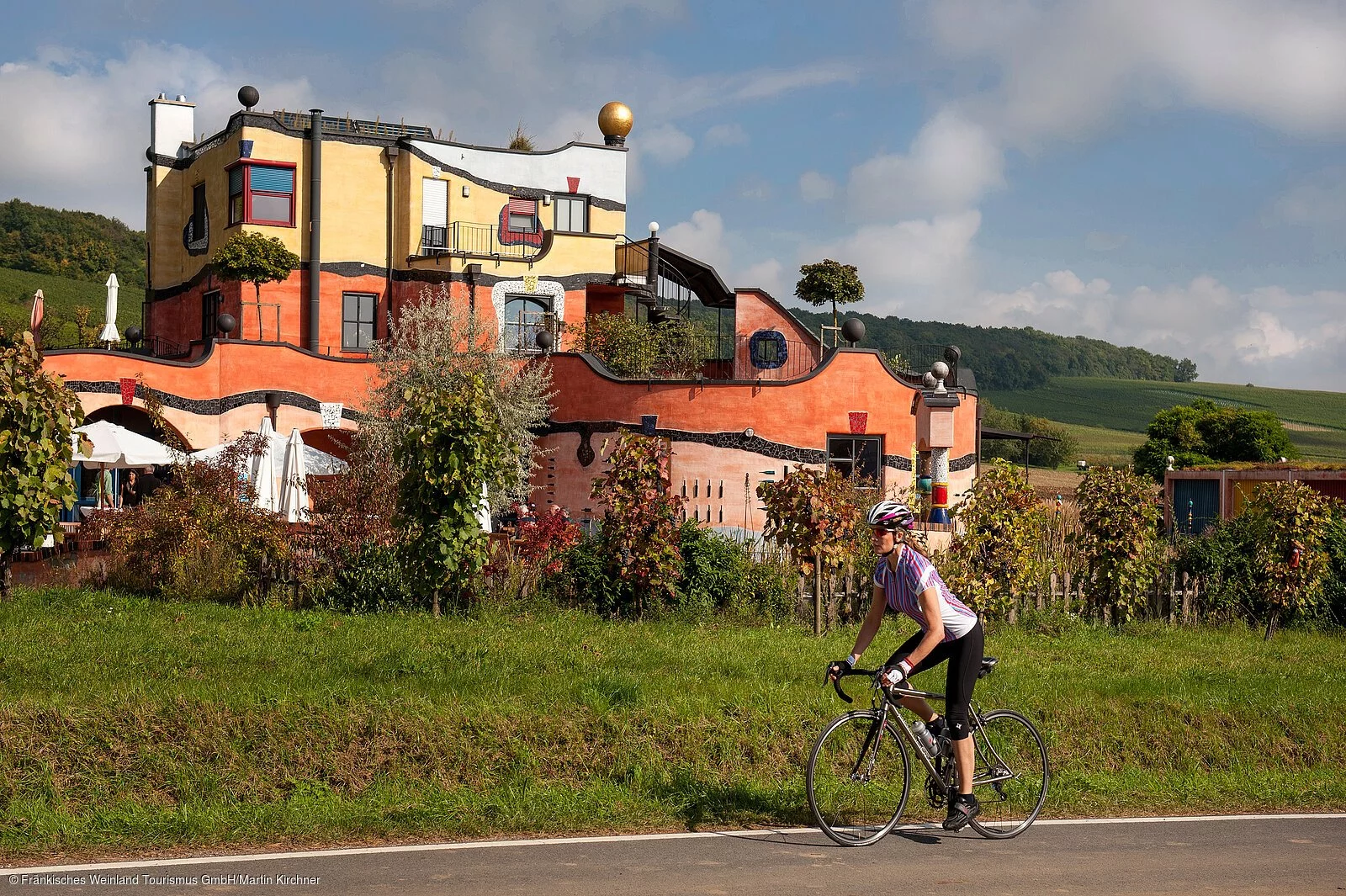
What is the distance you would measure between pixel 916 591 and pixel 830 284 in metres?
30.0

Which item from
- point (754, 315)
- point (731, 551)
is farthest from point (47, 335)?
point (731, 551)

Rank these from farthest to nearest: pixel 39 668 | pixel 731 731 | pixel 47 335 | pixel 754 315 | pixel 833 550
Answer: pixel 47 335, pixel 754 315, pixel 833 550, pixel 39 668, pixel 731 731

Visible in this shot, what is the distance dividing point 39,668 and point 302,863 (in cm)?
520

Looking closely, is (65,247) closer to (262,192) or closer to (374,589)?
(262,192)

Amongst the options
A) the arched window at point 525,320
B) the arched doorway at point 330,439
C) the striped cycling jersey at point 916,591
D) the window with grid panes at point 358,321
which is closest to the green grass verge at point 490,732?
the striped cycling jersey at point 916,591

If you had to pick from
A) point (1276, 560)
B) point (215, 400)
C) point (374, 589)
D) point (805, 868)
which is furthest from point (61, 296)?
point (805, 868)

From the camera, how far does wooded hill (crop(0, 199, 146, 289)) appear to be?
80.8 m

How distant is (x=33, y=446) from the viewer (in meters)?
14.4

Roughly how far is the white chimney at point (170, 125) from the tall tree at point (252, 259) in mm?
6734

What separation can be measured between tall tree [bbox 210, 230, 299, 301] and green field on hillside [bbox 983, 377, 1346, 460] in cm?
7749

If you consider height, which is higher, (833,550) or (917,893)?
(833,550)

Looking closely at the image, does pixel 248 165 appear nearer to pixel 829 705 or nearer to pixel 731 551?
pixel 731 551

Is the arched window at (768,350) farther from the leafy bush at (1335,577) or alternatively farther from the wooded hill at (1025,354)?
the wooded hill at (1025,354)

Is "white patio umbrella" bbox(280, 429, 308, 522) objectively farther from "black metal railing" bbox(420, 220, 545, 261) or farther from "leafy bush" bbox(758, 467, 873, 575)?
"black metal railing" bbox(420, 220, 545, 261)
